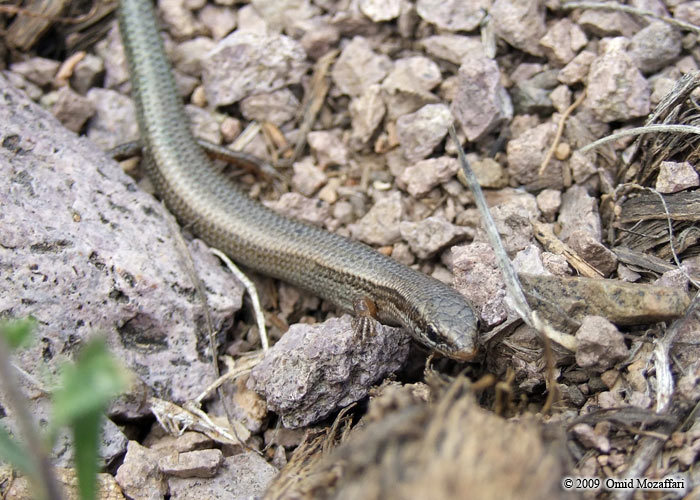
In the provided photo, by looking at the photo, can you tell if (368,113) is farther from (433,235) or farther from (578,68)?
(578,68)

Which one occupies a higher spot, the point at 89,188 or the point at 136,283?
the point at 89,188

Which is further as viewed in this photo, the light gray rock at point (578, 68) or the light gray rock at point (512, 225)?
the light gray rock at point (578, 68)

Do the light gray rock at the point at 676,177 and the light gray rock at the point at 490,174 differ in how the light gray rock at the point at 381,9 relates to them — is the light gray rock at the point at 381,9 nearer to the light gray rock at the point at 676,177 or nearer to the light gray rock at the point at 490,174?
the light gray rock at the point at 490,174

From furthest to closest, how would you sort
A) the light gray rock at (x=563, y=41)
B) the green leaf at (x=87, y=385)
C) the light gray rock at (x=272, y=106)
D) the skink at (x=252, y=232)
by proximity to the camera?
the light gray rock at (x=272, y=106) → the light gray rock at (x=563, y=41) → the skink at (x=252, y=232) → the green leaf at (x=87, y=385)

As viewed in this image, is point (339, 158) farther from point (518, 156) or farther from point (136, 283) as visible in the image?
point (136, 283)

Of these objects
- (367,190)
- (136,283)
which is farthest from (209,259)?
(367,190)

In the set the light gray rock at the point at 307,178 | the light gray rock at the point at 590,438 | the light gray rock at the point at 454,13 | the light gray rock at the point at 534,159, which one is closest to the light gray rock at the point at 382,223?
the light gray rock at the point at 307,178

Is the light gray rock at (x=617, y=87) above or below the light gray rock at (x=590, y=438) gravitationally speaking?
above
